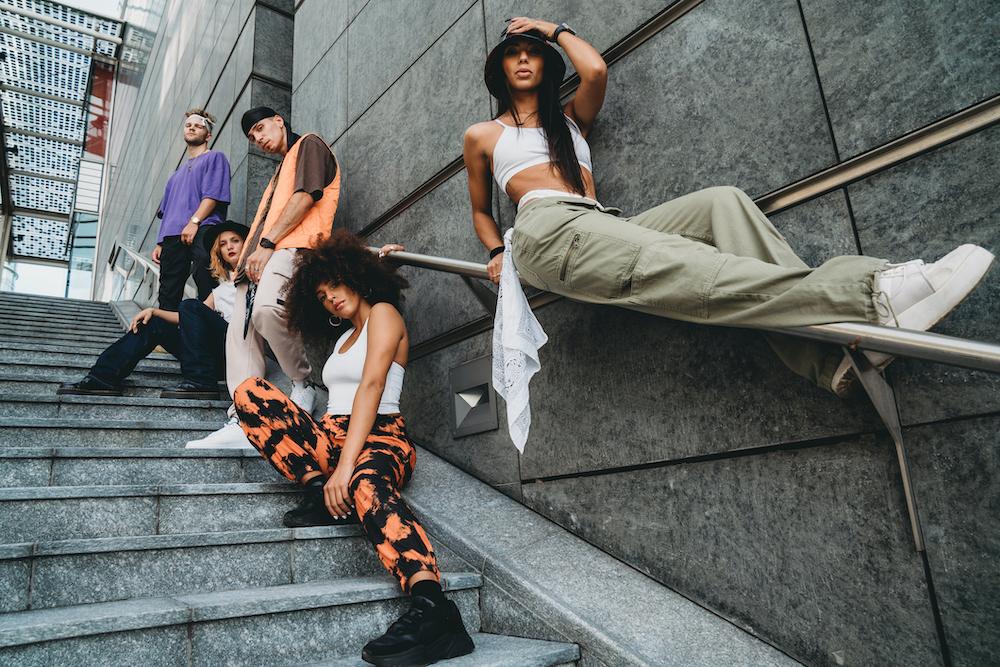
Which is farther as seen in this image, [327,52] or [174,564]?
[327,52]

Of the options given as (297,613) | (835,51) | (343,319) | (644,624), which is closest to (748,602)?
(644,624)

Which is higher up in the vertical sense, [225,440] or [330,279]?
[330,279]

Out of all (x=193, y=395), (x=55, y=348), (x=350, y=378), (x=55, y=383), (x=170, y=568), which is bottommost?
(x=170, y=568)

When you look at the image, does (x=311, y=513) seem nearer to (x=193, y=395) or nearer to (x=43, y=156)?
(x=193, y=395)

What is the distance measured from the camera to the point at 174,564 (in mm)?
2014

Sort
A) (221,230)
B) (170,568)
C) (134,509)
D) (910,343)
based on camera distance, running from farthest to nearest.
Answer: (221,230), (134,509), (170,568), (910,343)

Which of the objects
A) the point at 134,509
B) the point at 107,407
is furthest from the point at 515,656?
the point at 107,407

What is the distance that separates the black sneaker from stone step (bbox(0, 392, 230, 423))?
4.48ft

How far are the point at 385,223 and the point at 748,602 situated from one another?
120 inches

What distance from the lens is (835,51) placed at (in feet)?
6.12

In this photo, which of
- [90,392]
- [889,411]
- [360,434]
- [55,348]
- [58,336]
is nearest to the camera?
[889,411]

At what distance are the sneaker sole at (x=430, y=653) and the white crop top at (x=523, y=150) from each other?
1.61 metres

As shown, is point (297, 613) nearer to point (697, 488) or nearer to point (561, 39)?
point (697, 488)

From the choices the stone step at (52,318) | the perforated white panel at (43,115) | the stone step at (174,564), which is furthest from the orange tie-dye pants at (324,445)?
the perforated white panel at (43,115)
